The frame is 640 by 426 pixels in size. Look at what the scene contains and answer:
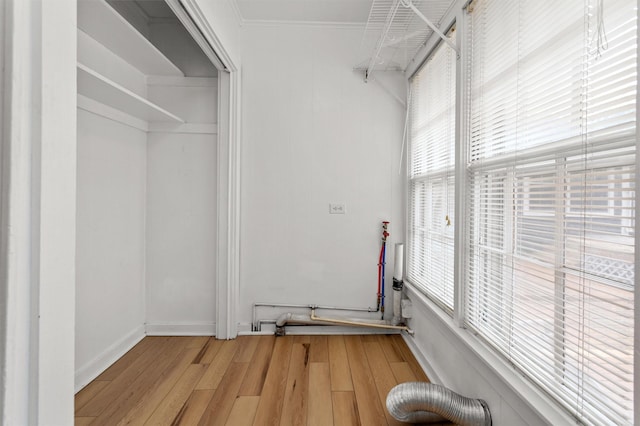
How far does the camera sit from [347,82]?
2.67m

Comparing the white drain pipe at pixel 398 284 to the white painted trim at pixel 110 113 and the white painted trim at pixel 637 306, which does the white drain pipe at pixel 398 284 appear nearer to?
the white painted trim at pixel 637 306

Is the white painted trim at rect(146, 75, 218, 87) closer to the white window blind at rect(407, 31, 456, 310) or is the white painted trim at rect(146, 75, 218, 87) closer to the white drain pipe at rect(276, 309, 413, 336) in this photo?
the white window blind at rect(407, 31, 456, 310)

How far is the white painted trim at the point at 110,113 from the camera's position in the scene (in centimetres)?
188

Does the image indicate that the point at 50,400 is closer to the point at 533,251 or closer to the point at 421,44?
the point at 533,251

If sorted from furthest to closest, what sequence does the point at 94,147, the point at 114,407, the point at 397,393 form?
the point at 94,147, the point at 114,407, the point at 397,393

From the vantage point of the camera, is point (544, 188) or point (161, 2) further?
point (161, 2)

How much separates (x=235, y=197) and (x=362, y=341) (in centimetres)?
164

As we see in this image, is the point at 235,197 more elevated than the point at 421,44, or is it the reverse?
the point at 421,44

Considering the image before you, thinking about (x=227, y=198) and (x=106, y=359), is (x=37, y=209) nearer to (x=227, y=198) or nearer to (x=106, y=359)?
(x=227, y=198)

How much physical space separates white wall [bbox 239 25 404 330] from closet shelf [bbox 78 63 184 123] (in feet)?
2.36

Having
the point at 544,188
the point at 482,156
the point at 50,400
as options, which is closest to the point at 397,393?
the point at 544,188

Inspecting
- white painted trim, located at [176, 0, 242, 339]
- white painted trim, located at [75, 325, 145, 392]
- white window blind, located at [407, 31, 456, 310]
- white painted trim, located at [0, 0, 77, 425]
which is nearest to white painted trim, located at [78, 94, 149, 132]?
white painted trim, located at [176, 0, 242, 339]

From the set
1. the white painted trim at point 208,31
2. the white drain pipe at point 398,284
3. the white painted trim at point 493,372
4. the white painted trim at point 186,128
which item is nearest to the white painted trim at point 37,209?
the white painted trim at point 208,31

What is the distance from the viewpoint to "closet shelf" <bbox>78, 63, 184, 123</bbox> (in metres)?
1.54
